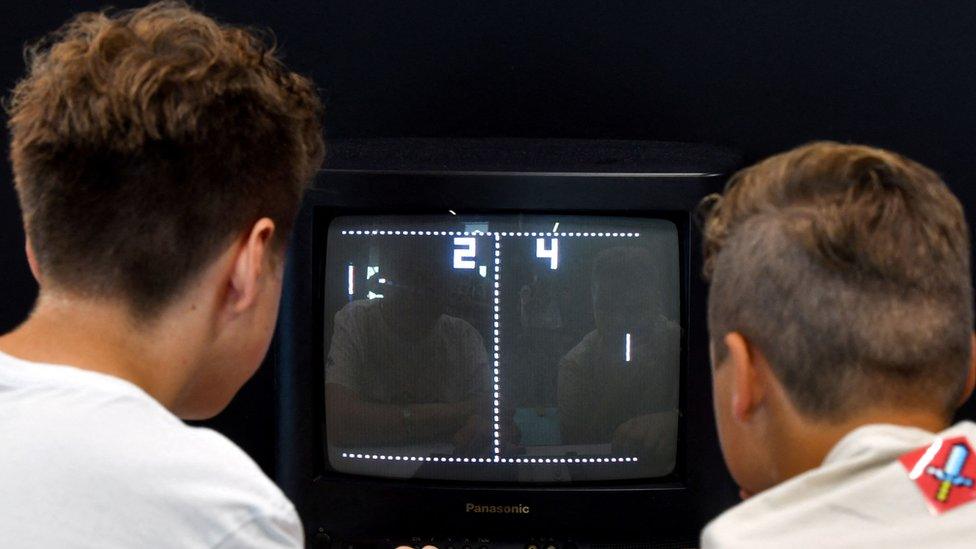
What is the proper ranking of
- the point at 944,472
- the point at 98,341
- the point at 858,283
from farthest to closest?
the point at 98,341 → the point at 858,283 → the point at 944,472

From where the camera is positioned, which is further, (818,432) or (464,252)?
(464,252)

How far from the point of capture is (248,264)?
138cm

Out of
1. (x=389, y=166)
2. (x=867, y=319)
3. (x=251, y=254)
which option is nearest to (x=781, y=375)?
(x=867, y=319)

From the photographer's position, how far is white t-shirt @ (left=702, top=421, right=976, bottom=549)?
41.0 inches

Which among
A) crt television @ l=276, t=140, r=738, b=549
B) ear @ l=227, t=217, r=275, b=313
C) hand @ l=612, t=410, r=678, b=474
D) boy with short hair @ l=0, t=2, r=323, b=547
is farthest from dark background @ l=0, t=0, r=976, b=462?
ear @ l=227, t=217, r=275, b=313

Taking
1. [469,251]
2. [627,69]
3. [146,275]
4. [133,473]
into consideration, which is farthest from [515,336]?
[133,473]

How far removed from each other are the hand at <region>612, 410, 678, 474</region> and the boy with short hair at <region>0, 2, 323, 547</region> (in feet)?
2.37

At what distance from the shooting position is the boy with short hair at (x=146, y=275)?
3.66ft

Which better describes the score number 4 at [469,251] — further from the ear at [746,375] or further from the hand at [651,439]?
the ear at [746,375]

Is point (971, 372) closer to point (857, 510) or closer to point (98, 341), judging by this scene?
point (857, 510)

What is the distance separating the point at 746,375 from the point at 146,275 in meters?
0.60

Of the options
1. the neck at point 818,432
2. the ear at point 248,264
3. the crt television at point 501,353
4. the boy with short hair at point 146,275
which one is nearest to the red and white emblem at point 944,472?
the neck at point 818,432

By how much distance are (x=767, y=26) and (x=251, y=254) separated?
1.31 metres

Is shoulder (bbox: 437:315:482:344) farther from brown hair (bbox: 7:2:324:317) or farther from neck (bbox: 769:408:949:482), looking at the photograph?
neck (bbox: 769:408:949:482)
